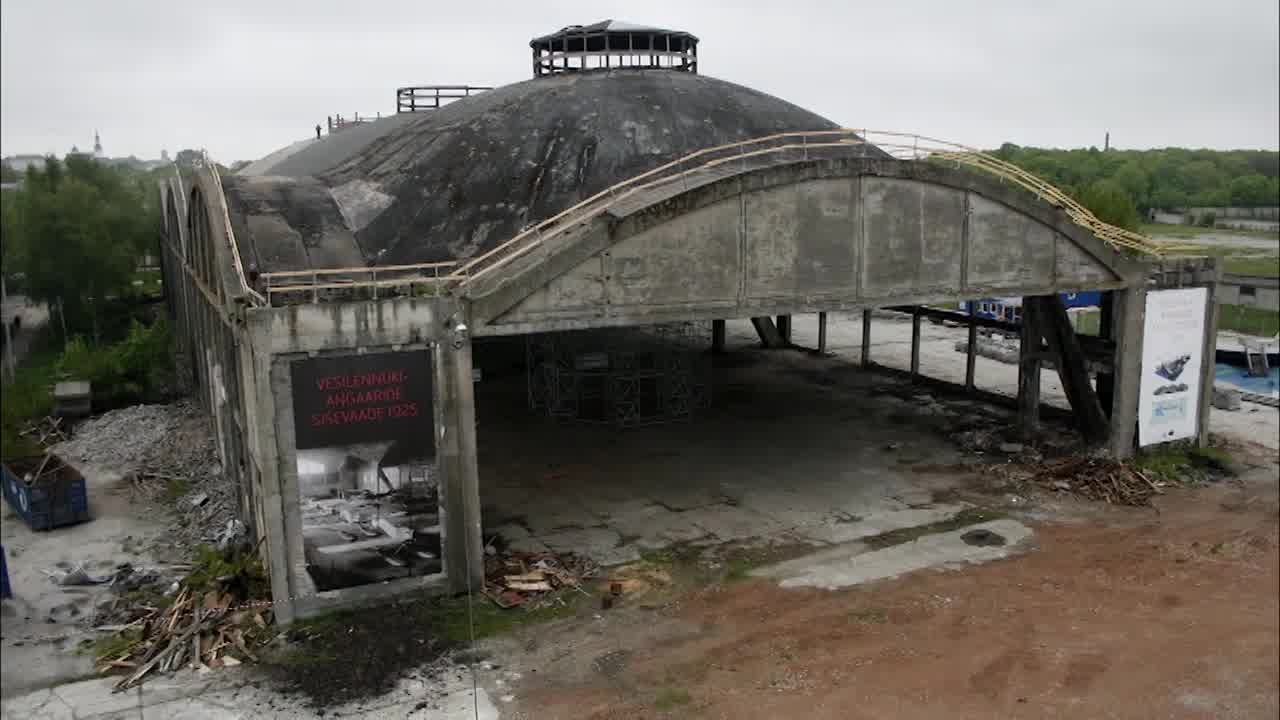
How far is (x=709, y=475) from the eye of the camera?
100 ft

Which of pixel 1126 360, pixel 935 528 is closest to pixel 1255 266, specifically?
pixel 1126 360

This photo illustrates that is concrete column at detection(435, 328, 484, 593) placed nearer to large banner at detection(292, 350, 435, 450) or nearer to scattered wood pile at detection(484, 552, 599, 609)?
large banner at detection(292, 350, 435, 450)

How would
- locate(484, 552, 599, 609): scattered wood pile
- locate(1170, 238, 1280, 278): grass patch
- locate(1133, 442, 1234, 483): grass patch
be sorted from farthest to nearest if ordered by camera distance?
locate(1170, 238, 1280, 278): grass patch
locate(1133, 442, 1234, 483): grass patch
locate(484, 552, 599, 609): scattered wood pile

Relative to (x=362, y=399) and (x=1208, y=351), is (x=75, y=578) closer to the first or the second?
(x=362, y=399)

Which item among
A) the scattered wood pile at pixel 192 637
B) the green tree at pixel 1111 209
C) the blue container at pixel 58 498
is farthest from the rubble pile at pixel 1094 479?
the green tree at pixel 1111 209

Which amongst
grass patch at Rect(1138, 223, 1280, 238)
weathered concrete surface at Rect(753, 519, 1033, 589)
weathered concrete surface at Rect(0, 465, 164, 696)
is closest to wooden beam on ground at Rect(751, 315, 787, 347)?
weathered concrete surface at Rect(753, 519, 1033, 589)

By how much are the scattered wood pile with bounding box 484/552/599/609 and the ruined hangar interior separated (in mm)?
682

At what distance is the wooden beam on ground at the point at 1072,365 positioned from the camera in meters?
31.5

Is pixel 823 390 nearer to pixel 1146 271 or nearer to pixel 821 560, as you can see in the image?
pixel 1146 271

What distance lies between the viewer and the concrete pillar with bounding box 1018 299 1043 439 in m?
33.0

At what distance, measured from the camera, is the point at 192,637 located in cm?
1911

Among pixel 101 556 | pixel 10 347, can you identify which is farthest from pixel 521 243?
pixel 10 347

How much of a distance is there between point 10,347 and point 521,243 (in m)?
22.5

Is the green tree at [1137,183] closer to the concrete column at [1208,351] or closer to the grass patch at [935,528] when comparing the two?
the concrete column at [1208,351]
